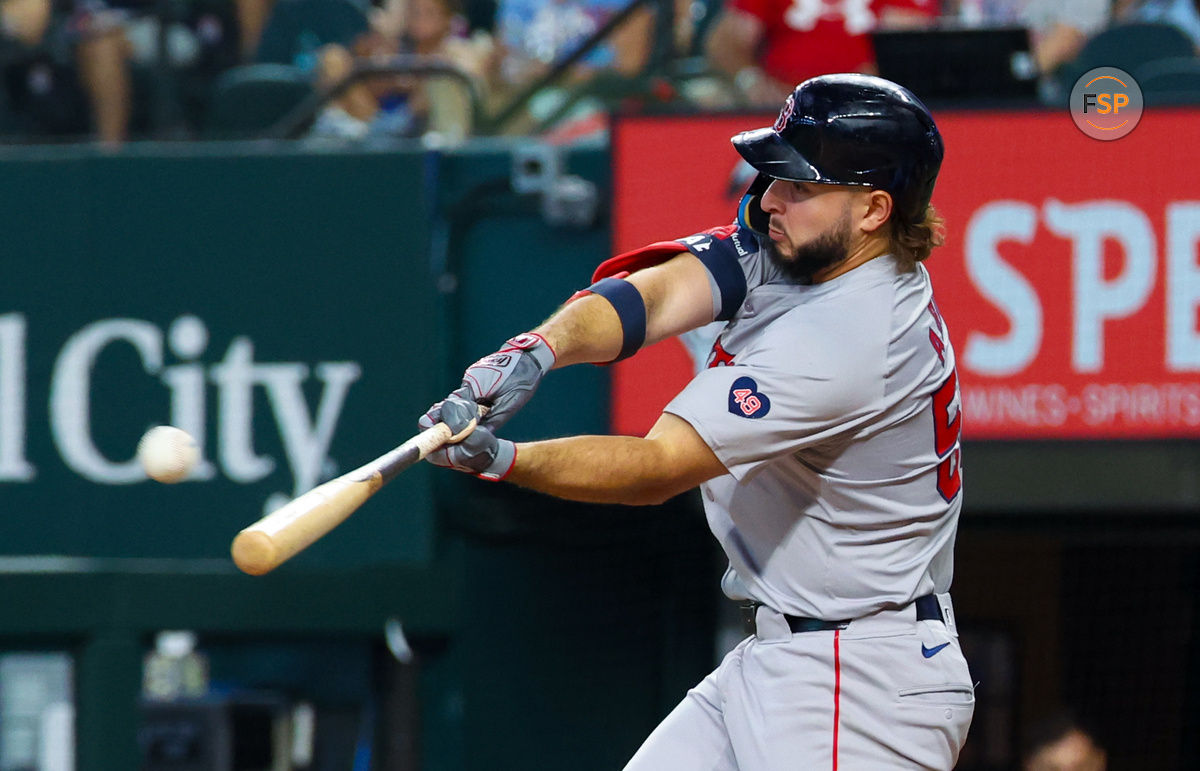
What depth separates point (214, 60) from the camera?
6.74 m

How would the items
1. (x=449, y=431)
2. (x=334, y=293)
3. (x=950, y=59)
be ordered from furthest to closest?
(x=334, y=293), (x=950, y=59), (x=449, y=431)

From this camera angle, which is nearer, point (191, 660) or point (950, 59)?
point (950, 59)

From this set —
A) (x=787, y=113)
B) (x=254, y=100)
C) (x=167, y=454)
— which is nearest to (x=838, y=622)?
(x=787, y=113)

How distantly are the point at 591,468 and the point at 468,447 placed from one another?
8.4 inches

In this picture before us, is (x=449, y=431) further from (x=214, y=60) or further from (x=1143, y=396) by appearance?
(x=214, y=60)

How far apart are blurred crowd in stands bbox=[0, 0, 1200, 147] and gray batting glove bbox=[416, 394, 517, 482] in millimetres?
2749

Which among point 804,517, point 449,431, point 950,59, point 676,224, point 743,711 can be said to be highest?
point 950,59

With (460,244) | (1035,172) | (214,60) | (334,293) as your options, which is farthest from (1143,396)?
(214,60)

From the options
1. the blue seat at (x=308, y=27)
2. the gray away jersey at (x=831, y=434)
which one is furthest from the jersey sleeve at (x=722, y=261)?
the blue seat at (x=308, y=27)

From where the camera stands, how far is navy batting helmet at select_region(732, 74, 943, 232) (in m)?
2.79

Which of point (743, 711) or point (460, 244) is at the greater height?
point (460, 244)

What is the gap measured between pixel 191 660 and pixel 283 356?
1.25 meters

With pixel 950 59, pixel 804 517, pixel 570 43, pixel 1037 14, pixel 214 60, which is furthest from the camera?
pixel 214 60

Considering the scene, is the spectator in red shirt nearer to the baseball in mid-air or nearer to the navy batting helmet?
the navy batting helmet
